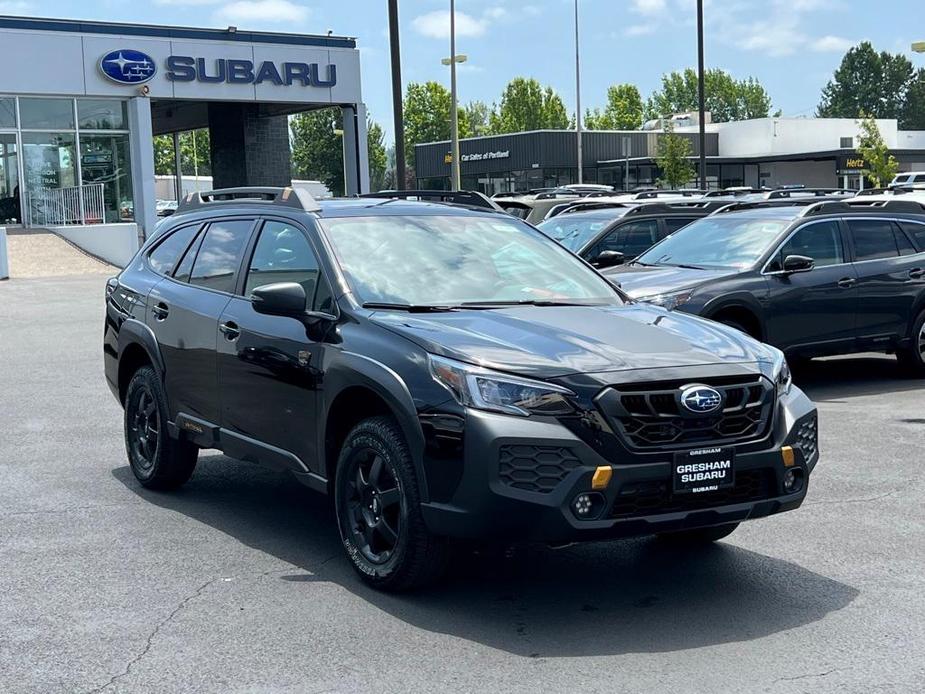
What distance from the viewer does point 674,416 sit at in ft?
16.6

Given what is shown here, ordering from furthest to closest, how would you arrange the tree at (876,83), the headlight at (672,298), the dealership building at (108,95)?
the tree at (876,83), the dealership building at (108,95), the headlight at (672,298)

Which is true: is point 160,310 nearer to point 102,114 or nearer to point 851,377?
point 851,377

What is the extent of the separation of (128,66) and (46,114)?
2.67 meters

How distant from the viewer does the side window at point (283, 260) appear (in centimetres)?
629

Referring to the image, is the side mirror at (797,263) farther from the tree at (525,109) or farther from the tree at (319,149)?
the tree at (525,109)

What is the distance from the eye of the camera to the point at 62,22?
116ft

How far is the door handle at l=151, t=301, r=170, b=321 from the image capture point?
24.5ft

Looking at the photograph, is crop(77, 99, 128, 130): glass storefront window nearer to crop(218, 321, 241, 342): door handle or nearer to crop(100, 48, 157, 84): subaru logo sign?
crop(100, 48, 157, 84): subaru logo sign

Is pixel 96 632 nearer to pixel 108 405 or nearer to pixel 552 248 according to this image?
pixel 552 248

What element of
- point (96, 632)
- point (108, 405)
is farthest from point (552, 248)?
point (108, 405)

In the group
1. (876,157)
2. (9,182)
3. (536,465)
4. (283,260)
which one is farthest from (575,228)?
(876,157)

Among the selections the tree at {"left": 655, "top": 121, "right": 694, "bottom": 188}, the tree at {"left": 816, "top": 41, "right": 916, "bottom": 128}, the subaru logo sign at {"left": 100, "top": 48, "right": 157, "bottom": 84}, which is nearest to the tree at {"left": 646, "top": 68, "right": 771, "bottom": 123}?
the tree at {"left": 816, "top": 41, "right": 916, "bottom": 128}

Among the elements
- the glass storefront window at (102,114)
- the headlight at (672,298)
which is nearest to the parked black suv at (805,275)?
the headlight at (672,298)

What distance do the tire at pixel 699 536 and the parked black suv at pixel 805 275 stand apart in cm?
473
